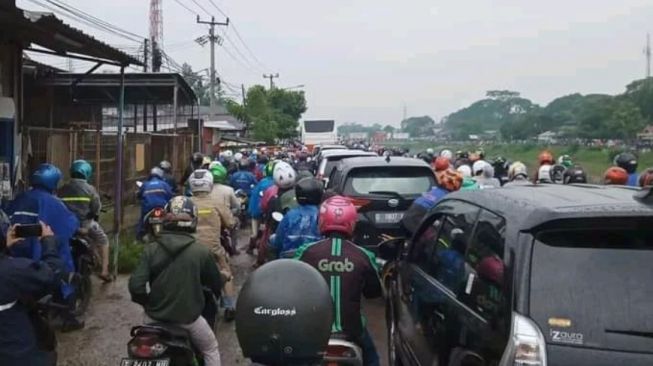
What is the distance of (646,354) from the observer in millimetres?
2965

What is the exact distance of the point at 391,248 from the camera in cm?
583

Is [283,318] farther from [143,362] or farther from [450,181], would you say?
[450,181]

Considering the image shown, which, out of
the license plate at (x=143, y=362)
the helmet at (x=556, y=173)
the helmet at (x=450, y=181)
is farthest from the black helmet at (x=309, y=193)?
the helmet at (x=556, y=173)

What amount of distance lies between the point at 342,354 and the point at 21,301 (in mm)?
1687

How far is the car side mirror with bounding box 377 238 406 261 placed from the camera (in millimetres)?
5746

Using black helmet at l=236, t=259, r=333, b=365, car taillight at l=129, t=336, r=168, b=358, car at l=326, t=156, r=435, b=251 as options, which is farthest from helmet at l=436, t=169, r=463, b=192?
black helmet at l=236, t=259, r=333, b=365

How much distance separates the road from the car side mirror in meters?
1.31

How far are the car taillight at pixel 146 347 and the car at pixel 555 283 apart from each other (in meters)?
1.62

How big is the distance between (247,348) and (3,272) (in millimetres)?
1430

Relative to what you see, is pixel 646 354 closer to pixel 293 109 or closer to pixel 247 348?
pixel 247 348

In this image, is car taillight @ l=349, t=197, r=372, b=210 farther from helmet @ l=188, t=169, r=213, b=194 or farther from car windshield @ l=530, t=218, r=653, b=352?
car windshield @ l=530, t=218, r=653, b=352

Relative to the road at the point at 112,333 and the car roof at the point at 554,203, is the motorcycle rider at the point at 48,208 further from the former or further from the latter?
the car roof at the point at 554,203

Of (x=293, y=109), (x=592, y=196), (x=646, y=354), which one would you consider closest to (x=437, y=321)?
(x=592, y=196)

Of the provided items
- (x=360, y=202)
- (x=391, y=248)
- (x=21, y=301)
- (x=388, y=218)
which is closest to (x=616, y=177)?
(x=388, y=218)
